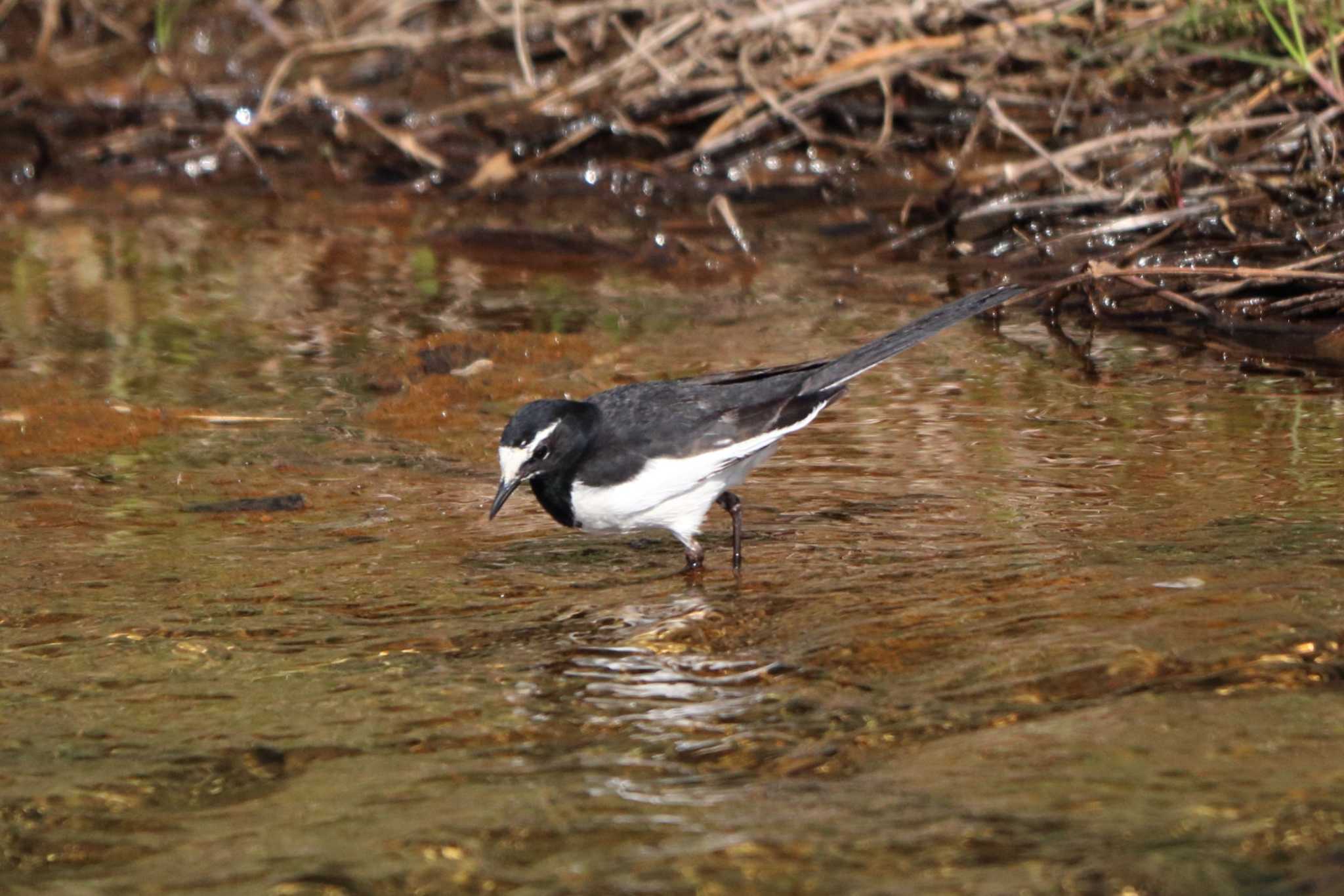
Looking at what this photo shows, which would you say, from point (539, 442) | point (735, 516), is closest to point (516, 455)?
point (539, 442)

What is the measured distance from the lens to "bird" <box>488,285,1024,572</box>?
486cm

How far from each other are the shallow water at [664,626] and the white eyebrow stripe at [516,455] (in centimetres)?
32

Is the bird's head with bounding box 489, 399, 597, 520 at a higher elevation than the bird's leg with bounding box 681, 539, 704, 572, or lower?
higher

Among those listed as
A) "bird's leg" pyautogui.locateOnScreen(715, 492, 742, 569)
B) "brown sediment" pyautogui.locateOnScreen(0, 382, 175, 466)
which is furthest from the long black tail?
"brown sediment" pyautogui.locateOnScreen(0, 382, 175, 466)

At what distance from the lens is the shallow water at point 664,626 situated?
319 cm

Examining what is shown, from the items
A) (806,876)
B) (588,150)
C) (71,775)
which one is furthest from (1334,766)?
(588,150)

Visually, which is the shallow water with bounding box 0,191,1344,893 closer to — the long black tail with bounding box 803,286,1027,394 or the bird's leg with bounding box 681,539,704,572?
the bird's leg with bounding box 681,539,704,572

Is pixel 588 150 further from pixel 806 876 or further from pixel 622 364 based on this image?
pixel 806 876

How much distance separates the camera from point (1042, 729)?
3.58m

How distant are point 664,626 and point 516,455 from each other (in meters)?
0.65

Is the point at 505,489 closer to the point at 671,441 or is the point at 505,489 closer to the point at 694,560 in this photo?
the point at 671,441

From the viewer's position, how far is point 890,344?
5137mm

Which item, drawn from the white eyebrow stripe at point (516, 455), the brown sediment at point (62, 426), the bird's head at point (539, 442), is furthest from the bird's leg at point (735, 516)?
the brown sediment at point (62, 426)

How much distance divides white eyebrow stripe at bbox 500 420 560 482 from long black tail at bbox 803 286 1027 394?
0.80 m
